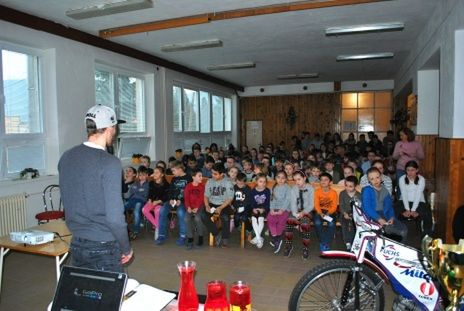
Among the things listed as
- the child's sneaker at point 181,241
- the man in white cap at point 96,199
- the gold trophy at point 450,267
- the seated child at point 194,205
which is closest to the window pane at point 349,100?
the seated child at point 194,205

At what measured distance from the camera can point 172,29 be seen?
633 centimetres

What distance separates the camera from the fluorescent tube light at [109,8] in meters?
4.73

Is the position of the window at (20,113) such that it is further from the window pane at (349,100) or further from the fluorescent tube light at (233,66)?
the window pane at (349,100)

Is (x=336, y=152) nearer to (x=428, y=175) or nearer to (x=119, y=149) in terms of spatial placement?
(x=428, y=175)

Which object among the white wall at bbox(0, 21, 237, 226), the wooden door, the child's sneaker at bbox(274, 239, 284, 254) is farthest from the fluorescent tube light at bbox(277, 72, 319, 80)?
the child's sneaker at bbox(274, 239, 284, 254)

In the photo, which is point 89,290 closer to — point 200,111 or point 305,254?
point 305,254

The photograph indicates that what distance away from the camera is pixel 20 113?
5.64 metres

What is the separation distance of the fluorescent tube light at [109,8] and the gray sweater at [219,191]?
8.21 feet

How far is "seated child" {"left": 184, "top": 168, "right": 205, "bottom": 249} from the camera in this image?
5.24 m

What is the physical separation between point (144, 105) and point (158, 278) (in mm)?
5191

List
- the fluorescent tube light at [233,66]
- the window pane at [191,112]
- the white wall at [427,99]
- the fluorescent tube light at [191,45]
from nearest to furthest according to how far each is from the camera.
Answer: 1. the white wall at [427,99]
2. the fluorescent tube light at [191,45]
3. the fluorescent tube light at [233,66]
4. the window pane at [191,112]

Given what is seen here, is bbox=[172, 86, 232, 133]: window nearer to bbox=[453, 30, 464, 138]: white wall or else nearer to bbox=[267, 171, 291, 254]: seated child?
bbox=[267, 171, 291, 254]: seated child

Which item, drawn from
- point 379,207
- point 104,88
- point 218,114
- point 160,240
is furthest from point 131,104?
point 379,207

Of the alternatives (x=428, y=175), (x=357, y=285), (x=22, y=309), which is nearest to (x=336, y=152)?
(x=428, y=175)
